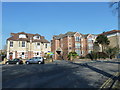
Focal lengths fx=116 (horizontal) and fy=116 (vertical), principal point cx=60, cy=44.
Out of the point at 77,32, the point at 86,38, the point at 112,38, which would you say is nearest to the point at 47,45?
the point at 77,32

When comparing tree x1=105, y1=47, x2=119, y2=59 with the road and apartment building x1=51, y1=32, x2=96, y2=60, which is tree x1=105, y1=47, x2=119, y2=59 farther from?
the road

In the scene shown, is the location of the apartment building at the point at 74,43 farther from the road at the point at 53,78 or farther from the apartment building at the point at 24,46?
the road at the point at 53,78

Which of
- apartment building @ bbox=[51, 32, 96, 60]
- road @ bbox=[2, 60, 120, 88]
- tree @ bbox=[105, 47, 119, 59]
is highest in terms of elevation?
apartment building @ bbox=[51, 32, 96, 60]

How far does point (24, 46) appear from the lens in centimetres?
3794

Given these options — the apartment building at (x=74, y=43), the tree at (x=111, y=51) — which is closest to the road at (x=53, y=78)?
the apartment building at (x=74, y=43)

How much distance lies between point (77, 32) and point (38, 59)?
86.6 ft

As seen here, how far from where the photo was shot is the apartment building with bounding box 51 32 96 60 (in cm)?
4812

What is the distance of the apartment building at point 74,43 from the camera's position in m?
48.1

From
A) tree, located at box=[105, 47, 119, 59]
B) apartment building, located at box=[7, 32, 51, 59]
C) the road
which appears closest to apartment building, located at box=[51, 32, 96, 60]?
tree, located at box=[105, 47, 119, 59]

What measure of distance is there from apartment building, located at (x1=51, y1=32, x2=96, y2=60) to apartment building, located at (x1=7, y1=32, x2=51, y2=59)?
10102mm

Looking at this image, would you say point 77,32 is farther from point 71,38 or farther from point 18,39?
point 18,39

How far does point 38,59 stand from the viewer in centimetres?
2798

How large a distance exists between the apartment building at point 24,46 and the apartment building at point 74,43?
10.1 metres

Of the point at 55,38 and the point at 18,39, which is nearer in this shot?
the point at 18,39
